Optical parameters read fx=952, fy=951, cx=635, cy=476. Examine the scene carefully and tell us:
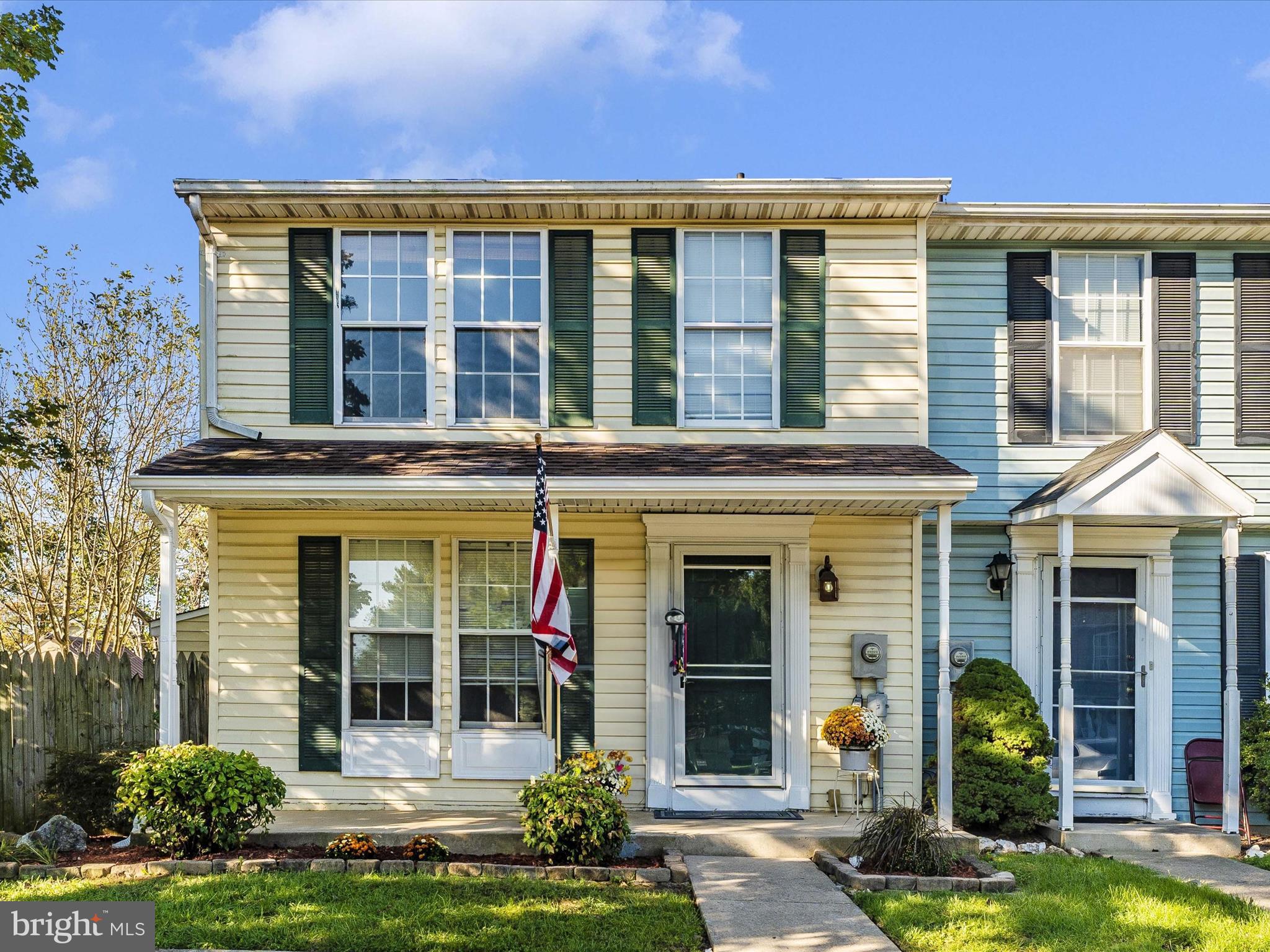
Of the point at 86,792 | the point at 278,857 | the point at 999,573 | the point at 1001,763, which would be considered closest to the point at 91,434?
the point at 86,792

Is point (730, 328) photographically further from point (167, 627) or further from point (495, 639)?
point (167, 627)

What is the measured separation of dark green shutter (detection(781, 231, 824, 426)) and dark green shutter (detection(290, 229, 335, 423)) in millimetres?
3939

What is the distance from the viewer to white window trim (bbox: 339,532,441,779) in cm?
805

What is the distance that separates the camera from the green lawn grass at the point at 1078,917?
5074 millimetres

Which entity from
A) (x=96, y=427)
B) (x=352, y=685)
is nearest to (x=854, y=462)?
(x=352, y=685)

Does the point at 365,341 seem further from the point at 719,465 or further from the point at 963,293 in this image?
the point at 963,293

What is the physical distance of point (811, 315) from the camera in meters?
8.28

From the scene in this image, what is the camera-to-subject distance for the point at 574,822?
638cm

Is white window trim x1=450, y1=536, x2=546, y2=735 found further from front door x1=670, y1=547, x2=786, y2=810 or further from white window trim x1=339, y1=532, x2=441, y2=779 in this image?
front door x1=670, y1=547, x2=786, y2=810

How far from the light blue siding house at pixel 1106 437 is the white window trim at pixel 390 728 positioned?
4.28 m

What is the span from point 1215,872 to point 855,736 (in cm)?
261

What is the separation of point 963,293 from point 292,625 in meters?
6.65

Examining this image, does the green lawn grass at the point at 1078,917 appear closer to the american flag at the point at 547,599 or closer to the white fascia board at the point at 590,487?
the american flag at the point at 547,599

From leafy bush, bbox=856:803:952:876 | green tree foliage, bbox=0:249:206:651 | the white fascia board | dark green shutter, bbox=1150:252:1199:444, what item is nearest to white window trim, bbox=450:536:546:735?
the white fascia board
